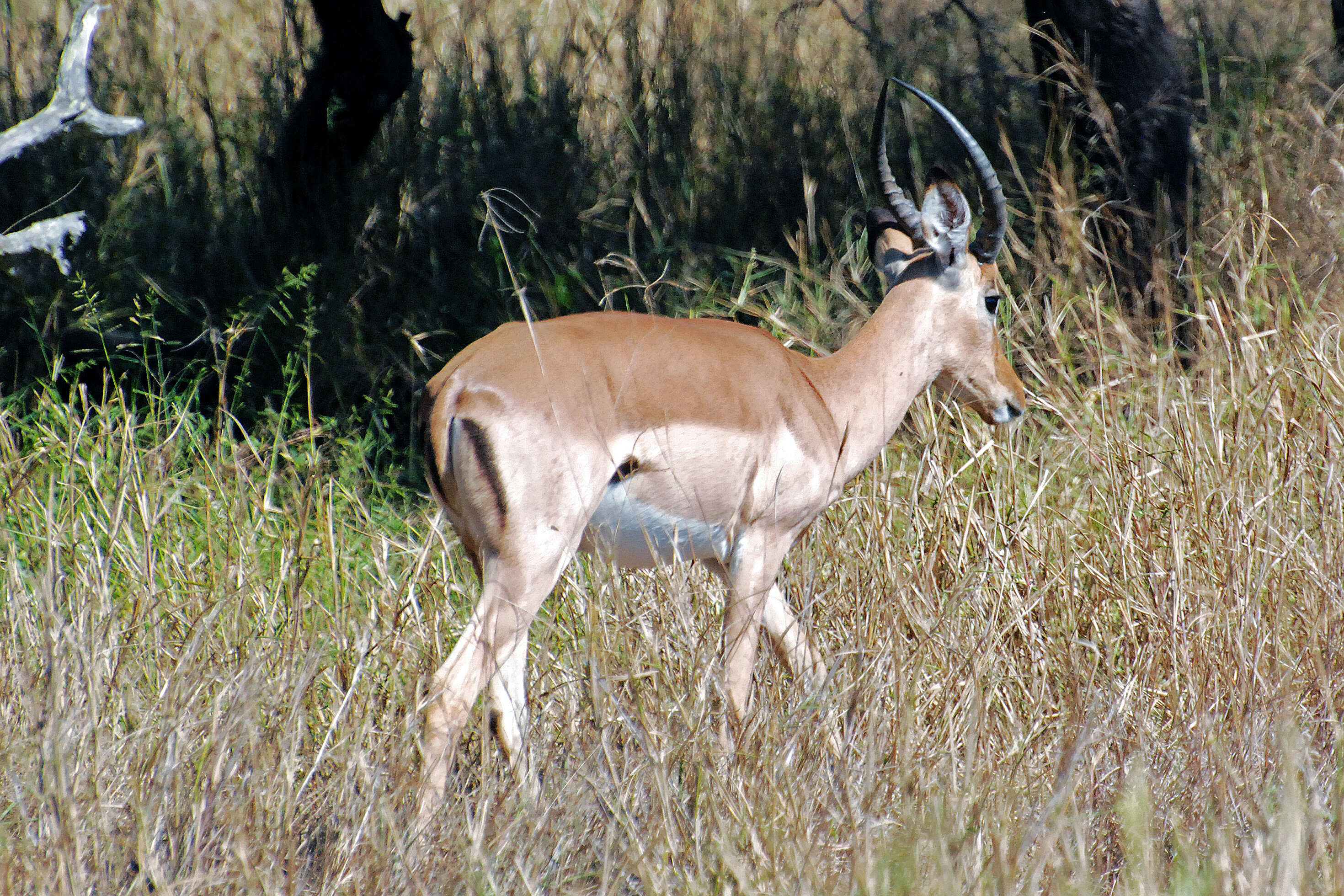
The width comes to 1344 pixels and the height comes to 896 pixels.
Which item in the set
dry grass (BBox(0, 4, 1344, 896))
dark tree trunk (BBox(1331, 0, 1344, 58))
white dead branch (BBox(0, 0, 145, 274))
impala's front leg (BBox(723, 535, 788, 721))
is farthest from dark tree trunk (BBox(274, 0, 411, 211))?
dark tree trunk (BBox(1331, 0, 1344, 58))

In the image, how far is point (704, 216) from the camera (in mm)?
5988

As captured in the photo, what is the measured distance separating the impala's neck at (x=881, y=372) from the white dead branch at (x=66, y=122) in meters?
1.91

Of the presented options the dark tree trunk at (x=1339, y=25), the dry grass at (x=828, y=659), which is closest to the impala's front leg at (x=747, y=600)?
the dry grass at (x=828, y=659)

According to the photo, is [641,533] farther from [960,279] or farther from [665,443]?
[960,279]

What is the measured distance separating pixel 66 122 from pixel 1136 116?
402 centimetres

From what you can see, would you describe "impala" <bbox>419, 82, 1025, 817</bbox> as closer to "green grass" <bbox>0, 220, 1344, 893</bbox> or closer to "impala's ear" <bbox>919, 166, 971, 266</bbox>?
"impala's ear" <bbox>919, 166, 971, 266</bbox>

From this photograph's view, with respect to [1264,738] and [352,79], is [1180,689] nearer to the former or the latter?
[1264,738]

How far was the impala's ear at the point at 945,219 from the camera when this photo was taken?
3.77 meters

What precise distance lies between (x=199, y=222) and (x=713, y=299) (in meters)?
2.51

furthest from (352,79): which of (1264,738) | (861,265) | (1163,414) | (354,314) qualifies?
(1264,738)

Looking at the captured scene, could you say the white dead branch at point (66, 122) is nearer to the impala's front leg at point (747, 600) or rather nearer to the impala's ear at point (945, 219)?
the impala's front leg at point (747, 600)

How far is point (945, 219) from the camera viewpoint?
3.83 metres

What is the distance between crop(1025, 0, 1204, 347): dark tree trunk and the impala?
1614mm

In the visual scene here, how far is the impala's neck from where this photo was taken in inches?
146
